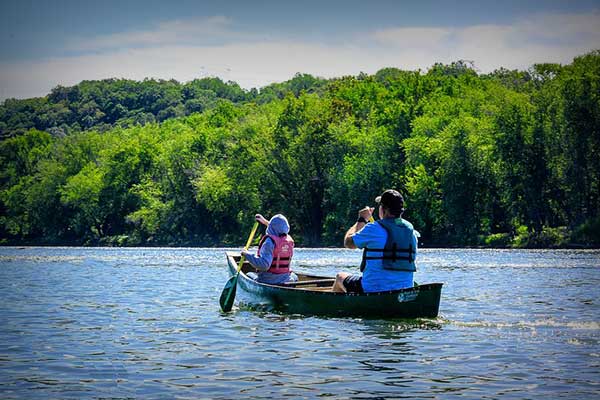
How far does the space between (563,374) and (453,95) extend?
69860mm

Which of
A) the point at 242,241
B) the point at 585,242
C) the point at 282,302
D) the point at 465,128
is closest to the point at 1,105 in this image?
the point at 242,241

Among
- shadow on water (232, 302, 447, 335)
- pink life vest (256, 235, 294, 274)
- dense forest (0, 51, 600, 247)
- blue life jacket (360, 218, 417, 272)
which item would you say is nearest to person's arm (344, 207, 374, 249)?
blue life jacket (360, 218, 417, 272)

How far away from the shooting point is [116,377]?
1034cm

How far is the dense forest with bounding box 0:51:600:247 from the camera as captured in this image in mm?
59125

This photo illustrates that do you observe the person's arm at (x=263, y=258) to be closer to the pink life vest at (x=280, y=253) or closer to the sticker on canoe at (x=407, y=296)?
the pink life vest at (x=280, y=253)

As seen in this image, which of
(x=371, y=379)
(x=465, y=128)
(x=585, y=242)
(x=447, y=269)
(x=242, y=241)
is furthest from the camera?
(x=242, y=241)

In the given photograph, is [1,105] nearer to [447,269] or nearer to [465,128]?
[465,128]

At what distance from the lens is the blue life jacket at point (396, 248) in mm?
14258

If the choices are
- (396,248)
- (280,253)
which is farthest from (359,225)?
(280,253)

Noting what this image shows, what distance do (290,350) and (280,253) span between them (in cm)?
540

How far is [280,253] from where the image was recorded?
57.7 feet

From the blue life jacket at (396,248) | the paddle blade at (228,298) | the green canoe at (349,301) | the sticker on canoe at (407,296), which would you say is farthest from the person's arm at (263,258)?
the sticker on canoe at (407,296)

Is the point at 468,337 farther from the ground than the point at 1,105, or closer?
closer

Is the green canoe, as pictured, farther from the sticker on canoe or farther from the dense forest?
the dense forest
